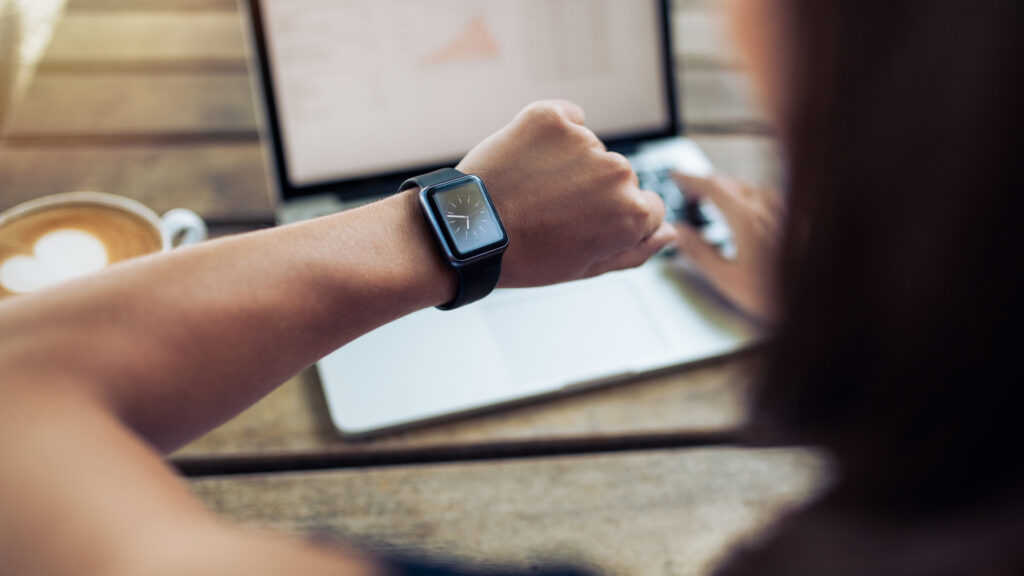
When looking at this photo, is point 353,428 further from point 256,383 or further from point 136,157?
point 136,157

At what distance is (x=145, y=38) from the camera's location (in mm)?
1000

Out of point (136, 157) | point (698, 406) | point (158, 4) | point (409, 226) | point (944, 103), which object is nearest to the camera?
point (944, 103)

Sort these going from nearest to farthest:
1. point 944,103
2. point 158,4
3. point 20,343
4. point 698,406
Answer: point 944,103 < point 20,343 < point 698,406 < point 158,4

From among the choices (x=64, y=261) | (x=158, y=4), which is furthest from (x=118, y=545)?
(x=158, y=4)

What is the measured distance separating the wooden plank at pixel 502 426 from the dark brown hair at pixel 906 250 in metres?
0.29

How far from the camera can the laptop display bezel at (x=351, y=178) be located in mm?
746

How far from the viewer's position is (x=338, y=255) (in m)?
0.47

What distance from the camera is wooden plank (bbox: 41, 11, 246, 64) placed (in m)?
0.98

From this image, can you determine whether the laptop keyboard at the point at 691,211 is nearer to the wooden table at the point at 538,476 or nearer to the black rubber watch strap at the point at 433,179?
the wooden table at the point at 538,476

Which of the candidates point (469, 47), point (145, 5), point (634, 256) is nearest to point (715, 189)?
point (634, 256)

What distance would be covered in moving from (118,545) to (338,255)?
0.70 ft

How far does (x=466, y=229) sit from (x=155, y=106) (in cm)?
59

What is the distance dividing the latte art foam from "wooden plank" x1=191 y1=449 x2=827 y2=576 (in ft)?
A: 0.63

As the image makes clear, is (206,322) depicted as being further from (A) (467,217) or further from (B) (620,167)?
(B) (620,167)
